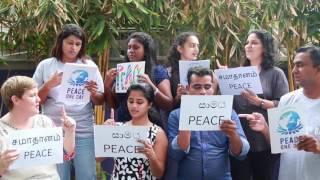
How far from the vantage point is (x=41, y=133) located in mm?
3293

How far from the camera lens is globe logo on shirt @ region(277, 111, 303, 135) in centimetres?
322

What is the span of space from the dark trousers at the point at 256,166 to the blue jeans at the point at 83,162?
1087 millimetres

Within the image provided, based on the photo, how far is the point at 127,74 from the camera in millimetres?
4059

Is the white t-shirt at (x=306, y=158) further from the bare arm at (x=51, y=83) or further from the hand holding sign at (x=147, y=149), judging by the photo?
the bare arm at (x=51, y=83)

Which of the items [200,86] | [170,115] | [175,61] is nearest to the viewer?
[200,86]

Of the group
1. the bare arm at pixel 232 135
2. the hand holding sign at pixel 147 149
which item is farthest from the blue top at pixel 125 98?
the bare arm at pixel 232 135

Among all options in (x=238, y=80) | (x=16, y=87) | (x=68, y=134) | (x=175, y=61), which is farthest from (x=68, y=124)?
(x=238, y=80)

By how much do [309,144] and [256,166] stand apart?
3.34ft

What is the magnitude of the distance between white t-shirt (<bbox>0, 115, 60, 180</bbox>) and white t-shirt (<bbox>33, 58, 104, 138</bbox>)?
0.55 m

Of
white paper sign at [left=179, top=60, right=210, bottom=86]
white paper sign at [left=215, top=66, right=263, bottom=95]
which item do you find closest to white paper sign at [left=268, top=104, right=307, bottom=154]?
white paper sign at [left=215, top=66, right=263, bottom=95]

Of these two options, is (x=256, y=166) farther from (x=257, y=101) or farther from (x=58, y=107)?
(x=58, y=107)

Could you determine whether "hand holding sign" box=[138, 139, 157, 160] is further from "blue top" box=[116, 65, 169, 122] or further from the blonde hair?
the blonde hair

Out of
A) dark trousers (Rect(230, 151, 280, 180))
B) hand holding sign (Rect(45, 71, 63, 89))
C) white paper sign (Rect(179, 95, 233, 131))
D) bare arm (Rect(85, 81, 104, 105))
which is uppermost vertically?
hand holding sign (Rect(45, 71, 63, 89))

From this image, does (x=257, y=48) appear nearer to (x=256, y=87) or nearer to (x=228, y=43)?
(x=256, y=87)
